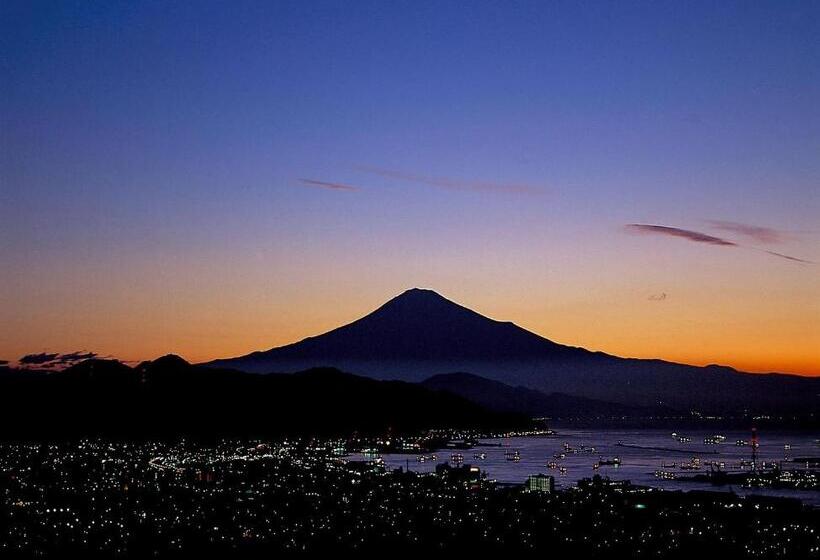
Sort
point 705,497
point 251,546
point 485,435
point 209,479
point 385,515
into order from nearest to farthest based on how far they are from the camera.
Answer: point 251,546 < point 385,515 < point 705,497 < point 209,479 < point 485,435

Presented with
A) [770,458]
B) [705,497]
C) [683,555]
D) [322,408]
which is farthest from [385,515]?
[322,408]

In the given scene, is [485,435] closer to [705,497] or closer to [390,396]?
[390,396]

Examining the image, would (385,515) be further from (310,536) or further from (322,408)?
(322,408)

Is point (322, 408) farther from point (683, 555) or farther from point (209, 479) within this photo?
point (683, 555)

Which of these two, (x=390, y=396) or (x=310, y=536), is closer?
(x=310, y=536)

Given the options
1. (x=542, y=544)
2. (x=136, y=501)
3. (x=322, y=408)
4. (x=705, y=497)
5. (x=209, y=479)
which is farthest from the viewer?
(x=322, y=408)

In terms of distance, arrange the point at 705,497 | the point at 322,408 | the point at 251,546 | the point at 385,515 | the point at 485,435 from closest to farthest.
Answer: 1. the point at 251,546
2. the point at 385,515
3. the point at 705,497
4. the point at 322,408
5. the point at 485,435

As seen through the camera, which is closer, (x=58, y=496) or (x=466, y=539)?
(x=466, y=539)

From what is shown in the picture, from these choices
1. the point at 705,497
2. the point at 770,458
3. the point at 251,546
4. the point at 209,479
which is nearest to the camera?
the point at 251,546

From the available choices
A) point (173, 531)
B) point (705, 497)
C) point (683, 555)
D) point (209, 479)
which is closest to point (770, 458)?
point (705, 497)
